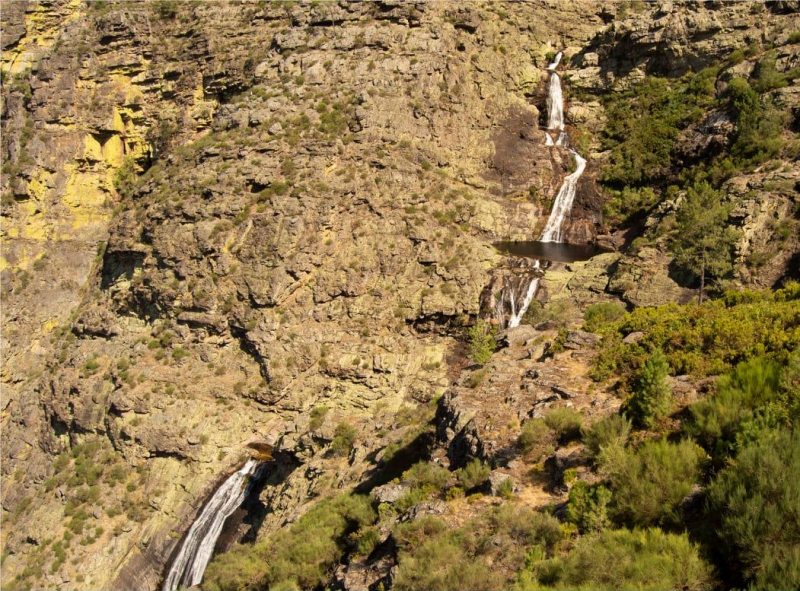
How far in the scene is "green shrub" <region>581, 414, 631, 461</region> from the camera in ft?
34.3

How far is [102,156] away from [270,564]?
37.6 m

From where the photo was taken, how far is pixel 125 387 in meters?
30.9

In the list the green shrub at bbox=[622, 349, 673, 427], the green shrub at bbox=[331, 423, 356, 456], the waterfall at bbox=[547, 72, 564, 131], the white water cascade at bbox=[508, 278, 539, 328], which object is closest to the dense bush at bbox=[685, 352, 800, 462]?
the green shrub at bbox=[622, 349, 673, 427]

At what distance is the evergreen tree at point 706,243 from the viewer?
27812 mm

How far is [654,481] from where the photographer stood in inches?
342

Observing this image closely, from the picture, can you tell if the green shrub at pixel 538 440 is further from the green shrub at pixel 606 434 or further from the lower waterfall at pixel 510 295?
the lower waterfall at pixel 510 295

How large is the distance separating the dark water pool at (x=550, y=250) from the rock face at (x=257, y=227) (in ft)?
3.60

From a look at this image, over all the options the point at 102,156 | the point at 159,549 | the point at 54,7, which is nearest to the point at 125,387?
the point at 159,549

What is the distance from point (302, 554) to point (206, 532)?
1421 cm

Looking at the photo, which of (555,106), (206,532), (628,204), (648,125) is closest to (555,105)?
(555,106)

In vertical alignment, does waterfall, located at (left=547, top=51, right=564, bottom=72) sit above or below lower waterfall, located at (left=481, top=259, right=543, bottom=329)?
above

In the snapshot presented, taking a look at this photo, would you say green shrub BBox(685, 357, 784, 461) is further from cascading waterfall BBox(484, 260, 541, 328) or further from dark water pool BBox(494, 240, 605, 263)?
dark water pool BBox(494, 240, 605, 263)

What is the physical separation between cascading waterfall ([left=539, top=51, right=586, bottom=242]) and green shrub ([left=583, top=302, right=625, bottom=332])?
64.3 feet

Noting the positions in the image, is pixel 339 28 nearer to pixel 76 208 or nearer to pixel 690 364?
pixel 76 208
